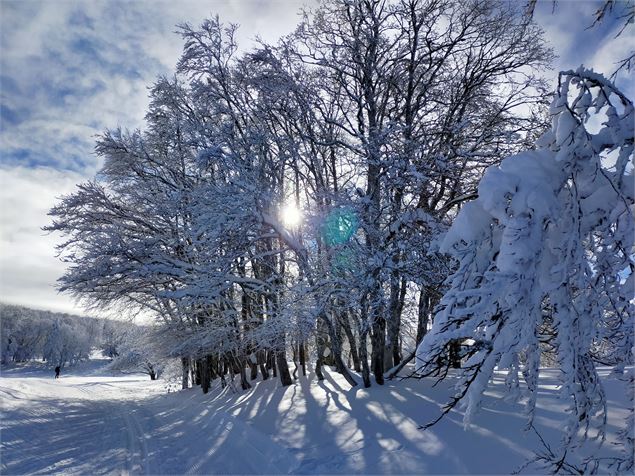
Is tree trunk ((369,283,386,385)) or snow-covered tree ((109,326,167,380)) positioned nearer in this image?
tree trunk ((369,283,386,385))

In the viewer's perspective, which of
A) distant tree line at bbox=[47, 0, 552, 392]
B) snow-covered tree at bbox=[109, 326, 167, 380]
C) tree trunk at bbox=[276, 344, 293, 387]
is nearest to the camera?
distant tree line at bbox=[47, 0, 552, 392]

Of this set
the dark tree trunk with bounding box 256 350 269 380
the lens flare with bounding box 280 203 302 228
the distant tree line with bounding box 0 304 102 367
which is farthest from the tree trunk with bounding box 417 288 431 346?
the distant tree line with bounding box 0 304 102 367

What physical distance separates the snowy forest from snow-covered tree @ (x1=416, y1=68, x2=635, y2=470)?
0.02 metres

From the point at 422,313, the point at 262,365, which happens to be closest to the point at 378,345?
the point at 422,313

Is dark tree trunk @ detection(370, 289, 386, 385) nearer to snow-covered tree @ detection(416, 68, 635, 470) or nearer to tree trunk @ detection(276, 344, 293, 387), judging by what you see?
tree trunk @ detection(276, 344, 293, 387)

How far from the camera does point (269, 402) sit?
11.7m

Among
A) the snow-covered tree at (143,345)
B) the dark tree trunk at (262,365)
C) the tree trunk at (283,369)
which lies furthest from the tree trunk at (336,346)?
the snow-covered tree at (143,345)

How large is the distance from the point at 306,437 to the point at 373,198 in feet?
17.4

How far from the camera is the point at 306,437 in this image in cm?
738

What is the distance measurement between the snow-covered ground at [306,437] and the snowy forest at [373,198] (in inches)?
23.9

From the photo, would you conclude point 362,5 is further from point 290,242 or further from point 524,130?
point 290,242

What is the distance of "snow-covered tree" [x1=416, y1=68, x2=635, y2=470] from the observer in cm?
255

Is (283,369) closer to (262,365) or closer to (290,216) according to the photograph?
(262,365)

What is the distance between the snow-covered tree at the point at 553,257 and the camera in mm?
2555
